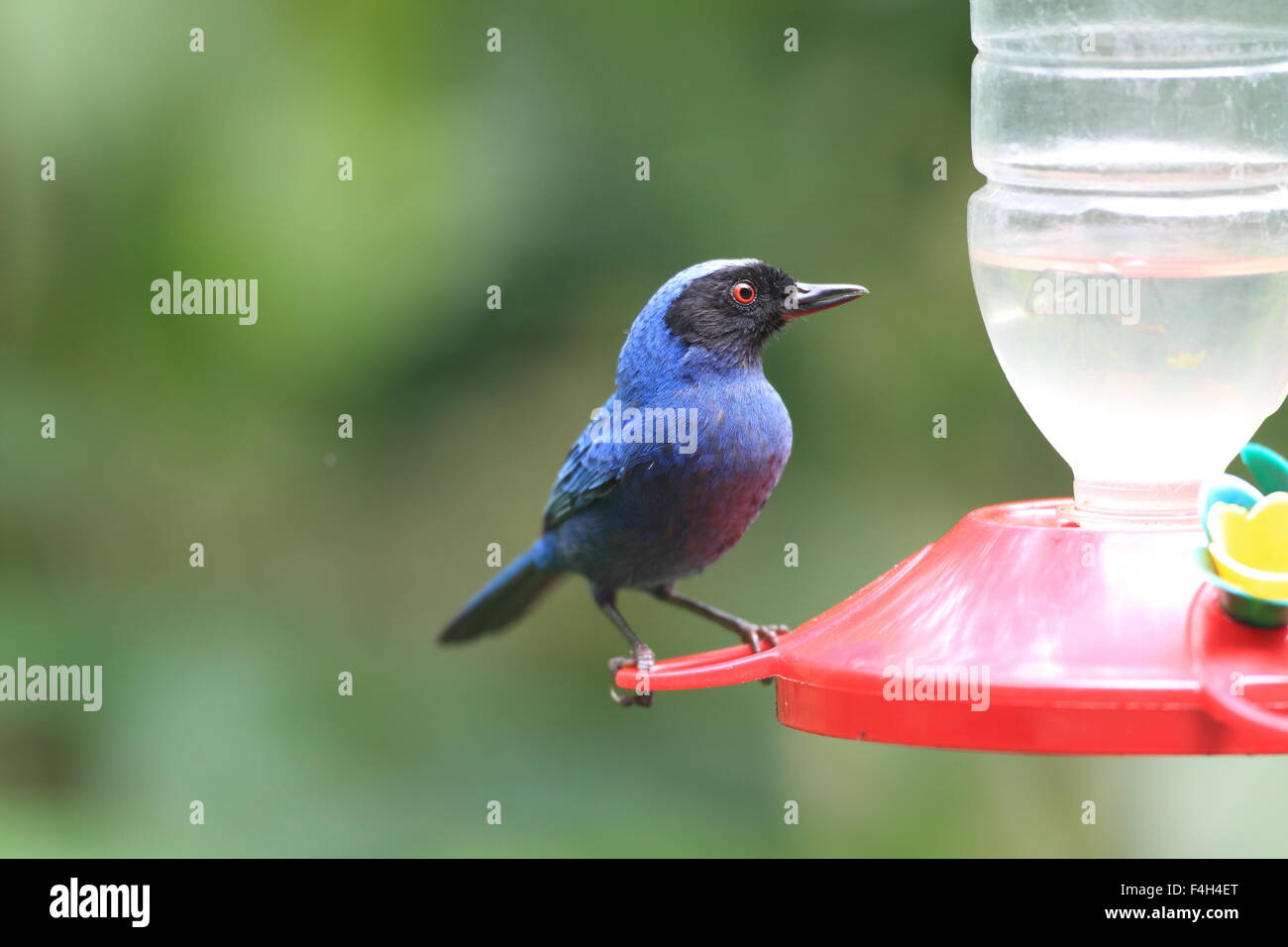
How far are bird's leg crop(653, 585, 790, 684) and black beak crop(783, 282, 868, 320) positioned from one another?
822mm

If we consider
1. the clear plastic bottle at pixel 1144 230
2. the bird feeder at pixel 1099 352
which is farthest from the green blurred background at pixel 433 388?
the clear plastic bottle at pixel 1144 230

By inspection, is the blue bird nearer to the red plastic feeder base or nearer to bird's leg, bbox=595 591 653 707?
bird's leg, bbox=595 591 653 707

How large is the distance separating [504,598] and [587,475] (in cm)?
110

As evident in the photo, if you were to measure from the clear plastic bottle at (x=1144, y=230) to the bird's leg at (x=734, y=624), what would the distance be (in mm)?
1027

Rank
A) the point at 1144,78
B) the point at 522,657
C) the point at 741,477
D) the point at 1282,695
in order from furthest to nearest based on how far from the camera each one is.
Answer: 1. the point at 522,657
2. the point at 741,477
3. the point at 1144,78
4. the point at 1282,695

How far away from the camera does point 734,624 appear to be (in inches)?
177

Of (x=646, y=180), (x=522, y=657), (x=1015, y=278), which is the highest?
(x=646, y=180)

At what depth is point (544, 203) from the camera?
5.77 metres

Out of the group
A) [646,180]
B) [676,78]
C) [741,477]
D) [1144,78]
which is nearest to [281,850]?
[741,477]

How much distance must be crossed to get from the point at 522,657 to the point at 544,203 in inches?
69.3

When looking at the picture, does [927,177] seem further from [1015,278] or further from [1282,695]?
[1282,695]

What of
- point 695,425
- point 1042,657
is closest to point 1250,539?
point 1042,657

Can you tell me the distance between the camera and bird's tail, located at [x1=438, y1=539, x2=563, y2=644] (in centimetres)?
542

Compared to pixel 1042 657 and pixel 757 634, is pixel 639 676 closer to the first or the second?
pixel 1042 657
